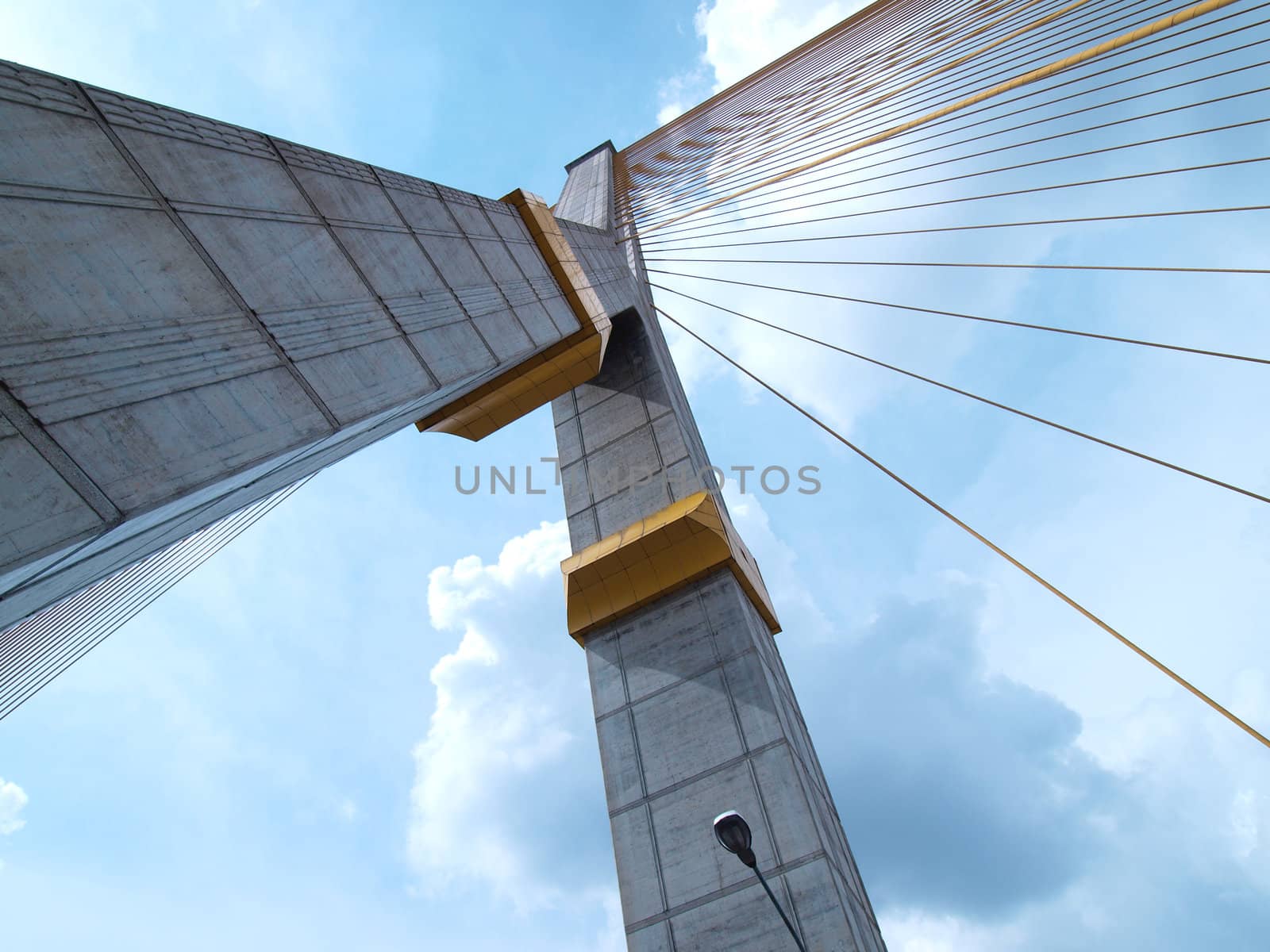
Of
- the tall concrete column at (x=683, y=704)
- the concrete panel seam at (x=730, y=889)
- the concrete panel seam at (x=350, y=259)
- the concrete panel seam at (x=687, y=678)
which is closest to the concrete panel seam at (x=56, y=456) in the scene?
the concrete panel seam at (x=350, y=259)

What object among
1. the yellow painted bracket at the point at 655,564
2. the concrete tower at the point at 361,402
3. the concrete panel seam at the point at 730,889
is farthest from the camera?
the yellow painted bracket at the point at 655,564

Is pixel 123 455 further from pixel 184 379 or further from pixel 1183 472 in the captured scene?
pixel 1183 472

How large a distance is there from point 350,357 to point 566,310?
6.12m

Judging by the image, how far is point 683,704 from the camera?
11.7 m

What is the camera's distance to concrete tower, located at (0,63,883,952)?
4.16 m

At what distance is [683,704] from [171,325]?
897 cm

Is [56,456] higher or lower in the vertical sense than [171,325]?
lower

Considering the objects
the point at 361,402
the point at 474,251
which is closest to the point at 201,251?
the point at 361,402

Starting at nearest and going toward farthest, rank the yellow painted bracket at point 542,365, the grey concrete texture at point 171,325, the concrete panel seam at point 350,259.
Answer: the grey concrete texture at point 171,325
the concrete panel seam at point 350,259
the yellow painted bracket at point 542,365

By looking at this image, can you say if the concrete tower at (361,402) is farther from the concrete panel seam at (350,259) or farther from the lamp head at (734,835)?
the lamp head at (734,835)

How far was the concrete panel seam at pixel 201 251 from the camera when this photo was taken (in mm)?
5043

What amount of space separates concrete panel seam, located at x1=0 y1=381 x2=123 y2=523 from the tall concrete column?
8.53 m

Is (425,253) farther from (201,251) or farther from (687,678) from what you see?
(687,678)

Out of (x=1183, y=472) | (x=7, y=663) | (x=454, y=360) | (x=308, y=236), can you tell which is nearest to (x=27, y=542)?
(x=308, y=236)
